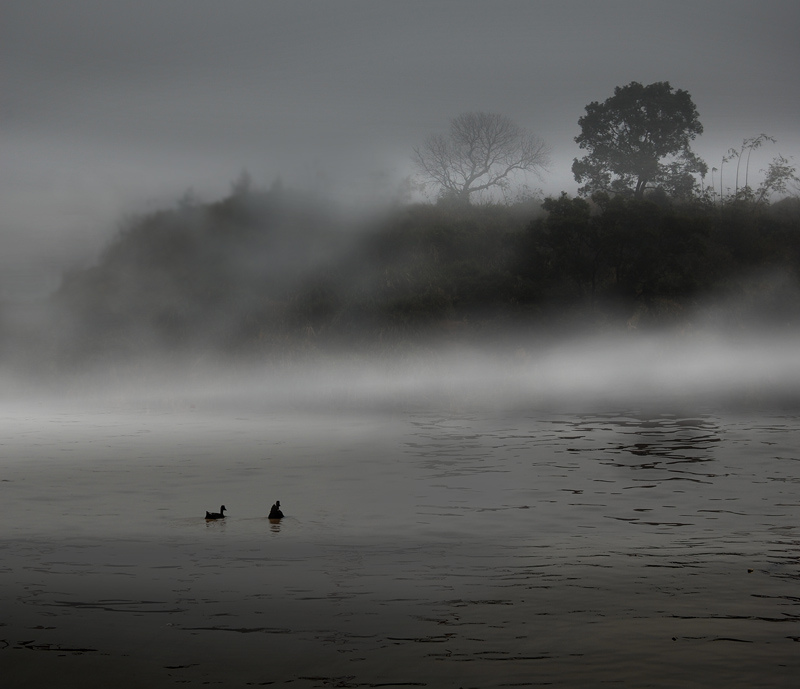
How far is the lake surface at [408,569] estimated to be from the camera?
32.4ft

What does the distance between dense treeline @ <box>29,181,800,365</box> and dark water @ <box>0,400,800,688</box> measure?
45755mm

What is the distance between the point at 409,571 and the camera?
13.8 metres

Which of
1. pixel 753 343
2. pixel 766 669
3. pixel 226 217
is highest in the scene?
pixel 226 217

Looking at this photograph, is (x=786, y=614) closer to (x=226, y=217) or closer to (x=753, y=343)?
(x=753, y=343)

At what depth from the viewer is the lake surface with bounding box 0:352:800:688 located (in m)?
9.88

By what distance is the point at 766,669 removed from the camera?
9445 millimetres

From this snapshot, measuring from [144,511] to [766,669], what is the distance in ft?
45.9

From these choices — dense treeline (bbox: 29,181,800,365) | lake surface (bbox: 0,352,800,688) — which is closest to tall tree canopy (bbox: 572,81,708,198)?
dense treeline (bbox: 29,181,800,365)

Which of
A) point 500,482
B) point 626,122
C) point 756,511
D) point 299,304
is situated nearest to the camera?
point 756,511

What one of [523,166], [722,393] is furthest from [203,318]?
[722,393]

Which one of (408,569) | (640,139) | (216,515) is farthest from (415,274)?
(408,569)

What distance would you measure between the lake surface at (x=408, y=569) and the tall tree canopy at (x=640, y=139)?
61305mm

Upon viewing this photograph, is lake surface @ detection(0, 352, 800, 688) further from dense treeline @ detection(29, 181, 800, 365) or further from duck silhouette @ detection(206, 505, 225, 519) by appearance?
dense treeline @ detection(29, 181, 800, 365)

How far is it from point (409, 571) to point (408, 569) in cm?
15
